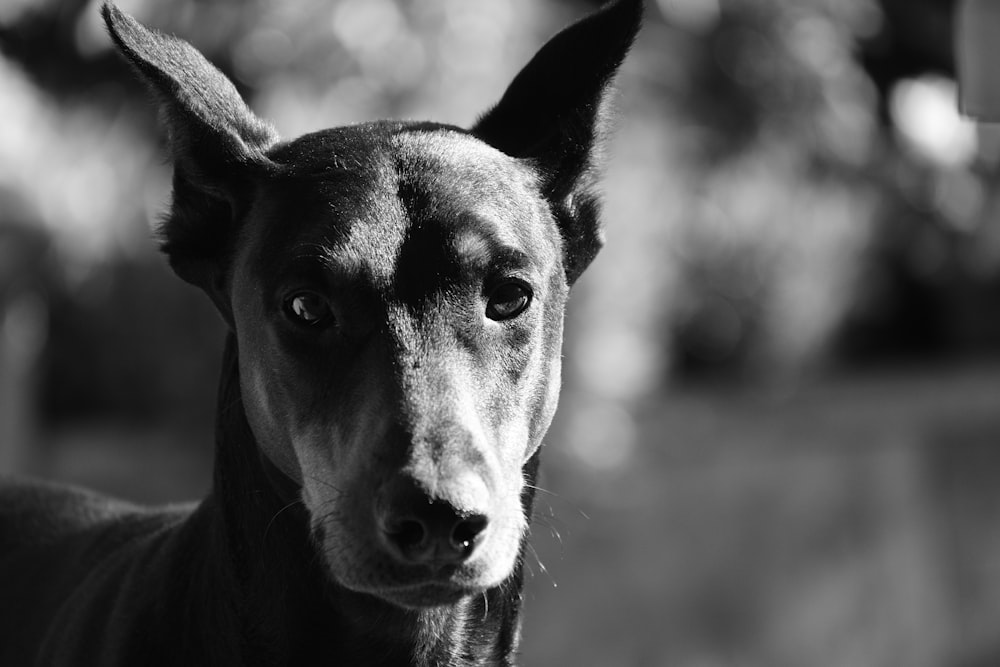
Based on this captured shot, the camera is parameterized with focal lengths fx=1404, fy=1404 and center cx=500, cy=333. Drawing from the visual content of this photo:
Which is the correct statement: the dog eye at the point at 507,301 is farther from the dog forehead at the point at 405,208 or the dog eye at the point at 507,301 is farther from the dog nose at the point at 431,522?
the dog nose at the point at 431,522

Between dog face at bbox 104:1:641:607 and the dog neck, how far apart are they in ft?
0.48

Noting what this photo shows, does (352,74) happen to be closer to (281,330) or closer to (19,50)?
(19,50)

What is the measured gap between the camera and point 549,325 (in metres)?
3.62

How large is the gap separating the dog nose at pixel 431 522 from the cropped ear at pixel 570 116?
1043mm

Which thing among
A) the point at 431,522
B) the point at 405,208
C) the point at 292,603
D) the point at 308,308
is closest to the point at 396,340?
the point at 308,308

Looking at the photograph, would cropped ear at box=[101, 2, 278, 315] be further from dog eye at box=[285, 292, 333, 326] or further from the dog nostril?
the dog nostril

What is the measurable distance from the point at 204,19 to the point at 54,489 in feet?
17.4

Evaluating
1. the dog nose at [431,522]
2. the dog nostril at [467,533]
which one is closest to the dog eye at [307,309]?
the dog nose at [431,522]

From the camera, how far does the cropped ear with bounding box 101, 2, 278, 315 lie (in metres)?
3.46

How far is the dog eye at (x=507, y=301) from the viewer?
3.42 metres

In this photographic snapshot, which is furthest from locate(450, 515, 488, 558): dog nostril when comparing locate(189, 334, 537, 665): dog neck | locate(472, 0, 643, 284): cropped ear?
locate(472, 0, 643, 284): cropped ear

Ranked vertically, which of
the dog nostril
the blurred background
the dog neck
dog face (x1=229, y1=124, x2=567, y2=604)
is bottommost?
the blurred background

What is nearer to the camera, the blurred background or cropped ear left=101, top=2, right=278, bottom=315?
cropped ear left=101, top=2, right=278, bottom=315

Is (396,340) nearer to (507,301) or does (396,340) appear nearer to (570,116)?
(507,301)
